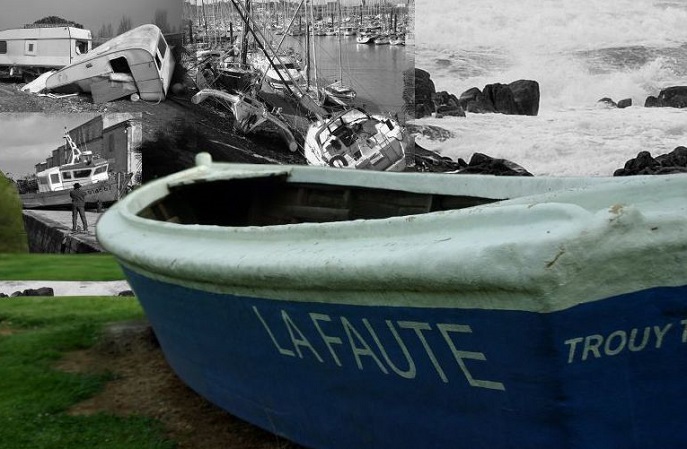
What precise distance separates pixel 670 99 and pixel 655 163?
740 mm

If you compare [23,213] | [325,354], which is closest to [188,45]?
[23,213]

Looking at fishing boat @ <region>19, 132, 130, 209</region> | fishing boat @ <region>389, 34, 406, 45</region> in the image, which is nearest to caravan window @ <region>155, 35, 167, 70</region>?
fishing boat @ <region>19, 132, 130, 209</region>

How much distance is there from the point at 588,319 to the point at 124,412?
2416 mm

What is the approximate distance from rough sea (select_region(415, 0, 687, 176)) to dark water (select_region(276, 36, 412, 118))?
274 millimetres

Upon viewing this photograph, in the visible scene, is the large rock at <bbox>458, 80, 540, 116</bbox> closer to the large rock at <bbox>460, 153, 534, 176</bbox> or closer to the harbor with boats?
the large rock at <bbox>460, 153, 534, 176</bbox>

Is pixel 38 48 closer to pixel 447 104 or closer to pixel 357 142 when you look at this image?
pixel 357 142

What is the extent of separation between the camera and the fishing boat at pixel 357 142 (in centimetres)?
790

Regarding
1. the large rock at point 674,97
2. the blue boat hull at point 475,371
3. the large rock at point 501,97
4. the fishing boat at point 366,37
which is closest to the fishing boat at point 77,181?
the fishing boat at point 366,37

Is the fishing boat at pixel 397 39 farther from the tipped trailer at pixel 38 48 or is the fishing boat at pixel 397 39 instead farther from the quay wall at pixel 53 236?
the quay wall at pixel 53 236

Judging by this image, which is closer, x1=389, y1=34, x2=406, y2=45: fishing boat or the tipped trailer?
the tipped trailer

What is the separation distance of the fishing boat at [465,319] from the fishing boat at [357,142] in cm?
509

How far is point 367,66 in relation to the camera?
7.89 meters

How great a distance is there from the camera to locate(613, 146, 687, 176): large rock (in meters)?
7.62

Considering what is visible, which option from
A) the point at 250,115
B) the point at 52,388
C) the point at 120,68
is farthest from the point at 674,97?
the point at 52,388
